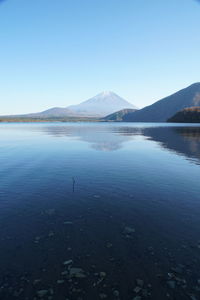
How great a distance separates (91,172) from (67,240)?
18900mm

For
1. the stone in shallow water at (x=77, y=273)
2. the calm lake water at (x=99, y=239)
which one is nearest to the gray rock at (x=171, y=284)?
the calm lake water at (x=99, y=239)

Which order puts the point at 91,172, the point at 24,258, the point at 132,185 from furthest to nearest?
1. the point at 91,172
2. the point at 132,185
3. the point at 24,258

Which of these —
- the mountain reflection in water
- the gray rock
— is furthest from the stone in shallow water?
the mountain reflection in water

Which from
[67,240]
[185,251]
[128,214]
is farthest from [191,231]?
[67,240]

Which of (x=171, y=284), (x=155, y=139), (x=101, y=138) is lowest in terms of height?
(x=171, y=284)

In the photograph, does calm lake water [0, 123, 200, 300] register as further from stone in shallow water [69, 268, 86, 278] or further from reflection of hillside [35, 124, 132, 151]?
reflection of hillside [35, 124, 132, 151]

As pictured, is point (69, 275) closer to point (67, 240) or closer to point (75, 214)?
point (67, 240)

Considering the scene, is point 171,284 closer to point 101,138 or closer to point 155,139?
point 155,139

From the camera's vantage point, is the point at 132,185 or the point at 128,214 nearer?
the point at 128,214

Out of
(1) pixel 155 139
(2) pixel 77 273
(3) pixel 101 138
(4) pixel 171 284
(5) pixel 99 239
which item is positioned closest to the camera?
(4) pixel 171 284

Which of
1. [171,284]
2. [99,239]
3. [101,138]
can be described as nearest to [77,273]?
[99,239]

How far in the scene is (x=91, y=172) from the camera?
32.6 meters

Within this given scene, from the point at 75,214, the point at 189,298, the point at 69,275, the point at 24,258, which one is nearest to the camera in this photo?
the point at 189,298

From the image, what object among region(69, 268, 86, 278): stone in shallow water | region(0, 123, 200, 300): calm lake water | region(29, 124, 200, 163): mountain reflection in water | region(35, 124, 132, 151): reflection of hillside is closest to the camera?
region(0, 123, 200, 300): calm lake water
